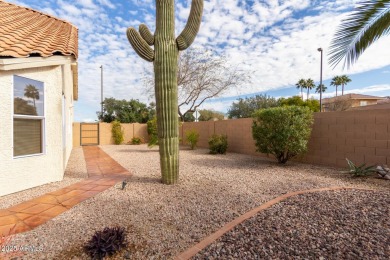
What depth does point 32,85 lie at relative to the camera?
14.9 ft

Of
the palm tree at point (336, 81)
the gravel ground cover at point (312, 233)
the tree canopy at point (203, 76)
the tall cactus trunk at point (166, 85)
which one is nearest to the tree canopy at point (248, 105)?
the tree canopy at point (203, 76)

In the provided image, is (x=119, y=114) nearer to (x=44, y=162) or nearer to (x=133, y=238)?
(x=44, y=162)

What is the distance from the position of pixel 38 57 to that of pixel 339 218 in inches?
250

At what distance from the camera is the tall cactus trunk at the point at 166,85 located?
4.54 m

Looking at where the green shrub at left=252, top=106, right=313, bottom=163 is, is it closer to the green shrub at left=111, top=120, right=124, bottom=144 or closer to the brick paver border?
the brick paver border

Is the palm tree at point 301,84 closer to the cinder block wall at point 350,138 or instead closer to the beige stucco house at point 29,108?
the cinder block wall at point 350,138

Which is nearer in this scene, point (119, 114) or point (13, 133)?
point (13, 133)

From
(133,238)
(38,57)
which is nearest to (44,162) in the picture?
(38,57)

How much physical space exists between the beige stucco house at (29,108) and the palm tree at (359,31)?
581 centimetres

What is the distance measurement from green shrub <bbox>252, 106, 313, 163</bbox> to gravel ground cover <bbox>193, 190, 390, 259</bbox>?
3245mm

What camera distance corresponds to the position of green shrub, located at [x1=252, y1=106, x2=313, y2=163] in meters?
6.54

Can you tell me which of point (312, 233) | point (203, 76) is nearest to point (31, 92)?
point (312, 233)

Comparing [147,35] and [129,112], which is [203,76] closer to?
[129,112]

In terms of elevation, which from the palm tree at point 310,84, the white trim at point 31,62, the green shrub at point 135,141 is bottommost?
the green shrub at point 135,141
